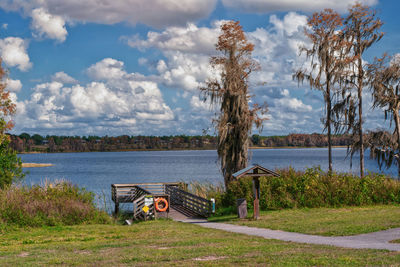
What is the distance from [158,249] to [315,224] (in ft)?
23.2

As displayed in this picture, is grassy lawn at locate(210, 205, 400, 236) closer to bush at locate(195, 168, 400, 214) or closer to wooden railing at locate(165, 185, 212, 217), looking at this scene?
bush at locate(195, 168, 400, 214)

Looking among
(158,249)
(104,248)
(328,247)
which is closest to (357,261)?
(328,247)

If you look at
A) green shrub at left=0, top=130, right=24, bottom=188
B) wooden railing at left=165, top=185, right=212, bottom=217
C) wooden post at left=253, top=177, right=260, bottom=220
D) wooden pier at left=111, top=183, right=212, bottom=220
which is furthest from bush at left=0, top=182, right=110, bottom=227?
wooden post at left=253, top=177, right=260, bottom=220

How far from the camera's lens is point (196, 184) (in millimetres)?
31750

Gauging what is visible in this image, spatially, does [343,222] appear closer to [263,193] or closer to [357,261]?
[263,193]

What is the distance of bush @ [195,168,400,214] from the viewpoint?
2236cm

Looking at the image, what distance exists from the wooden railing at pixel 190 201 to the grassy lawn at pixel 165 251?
7.23 m

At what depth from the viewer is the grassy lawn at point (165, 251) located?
9172 mm

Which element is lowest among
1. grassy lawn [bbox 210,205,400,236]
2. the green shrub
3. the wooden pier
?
the wooden pier

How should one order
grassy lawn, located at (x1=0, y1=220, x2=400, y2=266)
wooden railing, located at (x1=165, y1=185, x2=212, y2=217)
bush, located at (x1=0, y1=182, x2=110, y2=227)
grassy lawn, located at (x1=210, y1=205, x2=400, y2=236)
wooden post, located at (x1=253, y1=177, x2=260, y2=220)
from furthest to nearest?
wooden railing, located at (x1=165, y1=185, x2=212, y2=217), wooden post, located at (x1=253, y1=177, x2=260, y2=220), bush, located at (x1=0, y1=182, x2=110, y2=227), grassy lawn, located at (x1=210, y1=205, x2=400, y2=236), grassy lawn, located at (x1=0, y1=220, x2=400, y2=266)

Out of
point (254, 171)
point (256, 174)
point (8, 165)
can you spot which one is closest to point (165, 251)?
point (256, 174)

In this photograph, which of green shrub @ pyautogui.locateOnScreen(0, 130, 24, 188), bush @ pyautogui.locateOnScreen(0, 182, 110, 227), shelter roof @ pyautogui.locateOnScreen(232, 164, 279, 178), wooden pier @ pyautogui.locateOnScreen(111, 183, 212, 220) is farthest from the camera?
green shrub @ pyautogui.locateOnScreen(0, 130, 24, 188)

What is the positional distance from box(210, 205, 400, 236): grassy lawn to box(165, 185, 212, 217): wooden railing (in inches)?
56.2

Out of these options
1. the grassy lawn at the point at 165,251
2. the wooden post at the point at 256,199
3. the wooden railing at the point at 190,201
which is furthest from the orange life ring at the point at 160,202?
the grassy lawn at the point at 165,251
